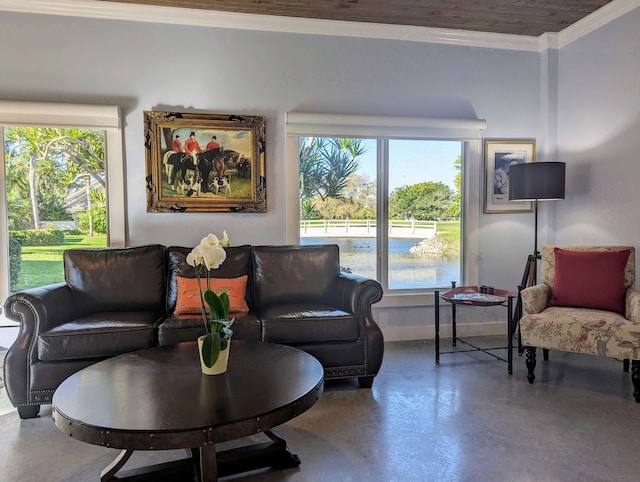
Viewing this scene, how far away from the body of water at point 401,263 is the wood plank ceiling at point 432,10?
1.96m

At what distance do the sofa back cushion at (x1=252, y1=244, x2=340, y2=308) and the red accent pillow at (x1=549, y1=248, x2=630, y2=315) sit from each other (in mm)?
1741

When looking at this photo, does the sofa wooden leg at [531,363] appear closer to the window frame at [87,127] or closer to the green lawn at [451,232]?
the green lawn at [451,232]

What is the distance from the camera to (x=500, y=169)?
13.7ft

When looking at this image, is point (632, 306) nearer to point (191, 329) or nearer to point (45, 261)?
point (191, 329)

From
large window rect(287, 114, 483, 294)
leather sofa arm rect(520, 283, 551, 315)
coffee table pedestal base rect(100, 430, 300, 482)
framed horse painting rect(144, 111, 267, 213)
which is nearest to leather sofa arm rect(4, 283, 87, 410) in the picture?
coffee table pedestal base rect(100, 430, 300, 482)

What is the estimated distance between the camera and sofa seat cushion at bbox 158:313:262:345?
106 inches

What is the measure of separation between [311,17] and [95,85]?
1908mm

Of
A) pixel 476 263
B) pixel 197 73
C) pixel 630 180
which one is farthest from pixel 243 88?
pixel 630 180

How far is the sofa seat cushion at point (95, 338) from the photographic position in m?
2.51

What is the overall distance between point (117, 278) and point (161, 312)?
415 millimetres

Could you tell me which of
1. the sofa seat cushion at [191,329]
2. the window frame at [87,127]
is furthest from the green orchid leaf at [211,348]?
the window frame at [87,127]

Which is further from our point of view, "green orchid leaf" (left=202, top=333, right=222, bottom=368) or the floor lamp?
the floor lamp

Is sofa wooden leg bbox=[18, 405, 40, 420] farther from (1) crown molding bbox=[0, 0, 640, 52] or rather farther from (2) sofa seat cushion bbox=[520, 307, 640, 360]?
(2) sofa seat cushion bbox=[520, 307, 640, 360]

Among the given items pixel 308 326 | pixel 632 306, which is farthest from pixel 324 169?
pixel 632 306
